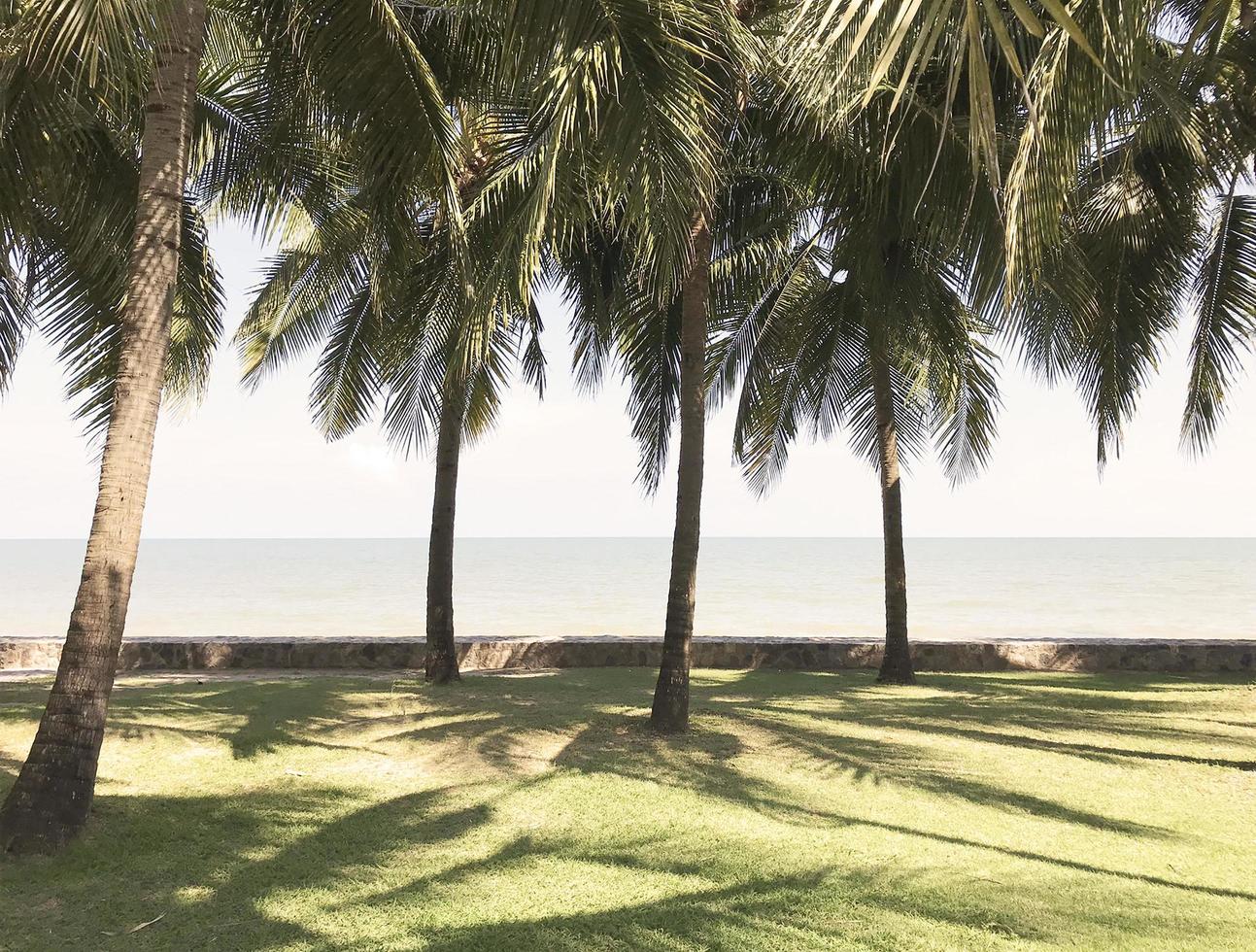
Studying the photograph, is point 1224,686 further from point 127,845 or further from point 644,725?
point 127,845

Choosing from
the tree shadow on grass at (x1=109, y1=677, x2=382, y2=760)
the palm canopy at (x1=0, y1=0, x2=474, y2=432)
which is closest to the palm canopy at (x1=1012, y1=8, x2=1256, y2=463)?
the palm canopy at (x1=0, y1=0, x2=474, y2=432)

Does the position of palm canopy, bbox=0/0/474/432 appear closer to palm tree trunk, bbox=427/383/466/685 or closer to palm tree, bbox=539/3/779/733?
palm tree, bbox=539/3/779/733

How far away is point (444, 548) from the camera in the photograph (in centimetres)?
→ 962

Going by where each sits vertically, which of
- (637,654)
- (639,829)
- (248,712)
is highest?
(637,654)

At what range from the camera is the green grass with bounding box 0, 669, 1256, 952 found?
3.65m

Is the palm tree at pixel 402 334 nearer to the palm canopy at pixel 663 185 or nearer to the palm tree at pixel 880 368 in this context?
the palm canopy at pixel 663 185

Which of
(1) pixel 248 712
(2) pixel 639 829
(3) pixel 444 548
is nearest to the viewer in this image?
(2) pixel 639 829

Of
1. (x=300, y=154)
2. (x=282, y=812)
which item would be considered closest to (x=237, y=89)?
(x=300, y=154)

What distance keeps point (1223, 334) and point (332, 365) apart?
32.9 ft

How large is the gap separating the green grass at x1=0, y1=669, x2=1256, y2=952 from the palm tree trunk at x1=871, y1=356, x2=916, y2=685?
2.02 meters

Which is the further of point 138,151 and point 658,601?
point 658,601

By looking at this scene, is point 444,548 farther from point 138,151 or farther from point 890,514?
point 890,514

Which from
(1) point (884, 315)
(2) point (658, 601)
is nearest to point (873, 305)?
(1) point (884, 315)

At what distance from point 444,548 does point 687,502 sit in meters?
3.48
